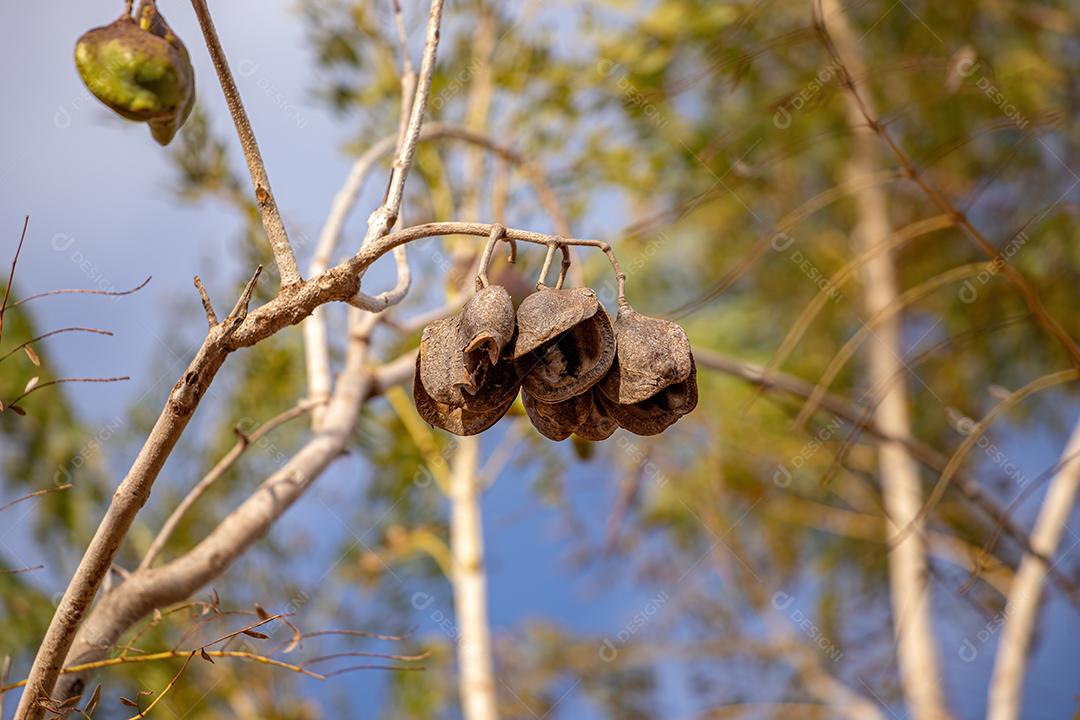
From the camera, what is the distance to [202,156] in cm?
206

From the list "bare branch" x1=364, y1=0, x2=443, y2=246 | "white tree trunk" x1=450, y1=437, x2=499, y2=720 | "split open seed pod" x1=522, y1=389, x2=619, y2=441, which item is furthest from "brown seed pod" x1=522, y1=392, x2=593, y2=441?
"white tree trunk" x1=450, y1=437, x2=499, y2=720

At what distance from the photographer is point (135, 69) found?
28.8 inches

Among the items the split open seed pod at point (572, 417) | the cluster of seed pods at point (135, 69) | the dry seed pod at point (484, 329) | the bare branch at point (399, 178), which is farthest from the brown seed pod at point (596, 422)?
the cluster of seed pods at point (135, 69)

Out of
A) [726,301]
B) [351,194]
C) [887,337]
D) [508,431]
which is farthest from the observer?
[726,301]

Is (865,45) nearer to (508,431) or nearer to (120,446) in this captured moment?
(508,431)

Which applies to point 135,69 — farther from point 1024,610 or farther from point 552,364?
point 1024,610

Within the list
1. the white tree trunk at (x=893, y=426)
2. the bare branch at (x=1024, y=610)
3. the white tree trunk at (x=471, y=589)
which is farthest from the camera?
the white tree trunk at (x=893, y=426)

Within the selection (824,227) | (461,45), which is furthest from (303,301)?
(824,227)

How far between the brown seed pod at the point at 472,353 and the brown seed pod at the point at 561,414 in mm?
→ 33

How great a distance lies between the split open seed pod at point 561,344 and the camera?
76 cm

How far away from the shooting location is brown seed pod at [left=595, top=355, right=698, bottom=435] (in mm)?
814

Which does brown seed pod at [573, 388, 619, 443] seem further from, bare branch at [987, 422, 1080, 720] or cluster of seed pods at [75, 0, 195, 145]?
bare branch at [987, 422, 1080, 720]

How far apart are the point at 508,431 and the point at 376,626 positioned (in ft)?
2.45

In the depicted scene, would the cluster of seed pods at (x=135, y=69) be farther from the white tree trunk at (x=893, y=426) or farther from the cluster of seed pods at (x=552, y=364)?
the white tree trunk at (x=893, y=426)
